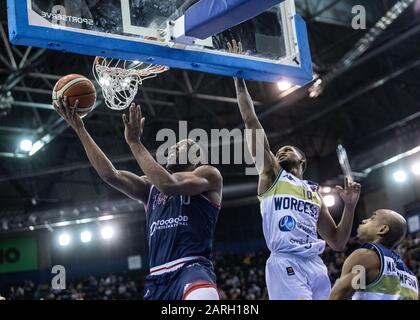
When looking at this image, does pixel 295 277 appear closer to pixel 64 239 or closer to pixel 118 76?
pixel 118 76

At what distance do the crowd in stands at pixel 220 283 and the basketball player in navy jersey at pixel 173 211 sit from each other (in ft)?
44.6

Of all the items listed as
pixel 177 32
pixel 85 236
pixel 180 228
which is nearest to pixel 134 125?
pixel 180 228

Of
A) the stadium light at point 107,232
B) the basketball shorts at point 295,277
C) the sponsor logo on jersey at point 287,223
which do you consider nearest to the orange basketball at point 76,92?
the sponsor logo on jersey at point 287,223

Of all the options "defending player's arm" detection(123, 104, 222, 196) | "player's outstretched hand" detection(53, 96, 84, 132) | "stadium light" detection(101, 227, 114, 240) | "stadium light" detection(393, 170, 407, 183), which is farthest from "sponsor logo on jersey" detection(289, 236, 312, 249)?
"stadium light" detection(101, 227, 114, 240)

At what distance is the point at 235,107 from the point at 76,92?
14.4m

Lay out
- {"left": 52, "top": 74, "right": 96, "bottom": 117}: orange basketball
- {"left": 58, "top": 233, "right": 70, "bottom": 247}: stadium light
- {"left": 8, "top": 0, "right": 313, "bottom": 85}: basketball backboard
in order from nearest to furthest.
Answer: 1. {"left": 8, "top": 0, "right": 313, "bottom": 85}: basketball backboard
2. {"left": 52, "top": 74, "right": 96, "bottom": 117}: orange basketball
3. {"left": 58, "top": 233, "right": 70, "bottom": 247}: stadium light

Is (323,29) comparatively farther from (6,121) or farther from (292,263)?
(292,263)

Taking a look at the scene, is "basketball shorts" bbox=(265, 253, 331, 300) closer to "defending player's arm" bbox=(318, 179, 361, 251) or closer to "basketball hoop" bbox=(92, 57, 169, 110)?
"defending player's arm" bbox=(318, 179, 361, 251)

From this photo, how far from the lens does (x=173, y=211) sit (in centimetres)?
435

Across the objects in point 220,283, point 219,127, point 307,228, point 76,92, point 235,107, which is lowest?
point 307,228

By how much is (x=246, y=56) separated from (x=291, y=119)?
49.0 feet

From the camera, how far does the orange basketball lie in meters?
4.52

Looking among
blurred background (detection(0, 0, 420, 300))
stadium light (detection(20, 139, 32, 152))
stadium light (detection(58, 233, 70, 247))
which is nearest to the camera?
blurred background (detection(0, 0, 420, 300))

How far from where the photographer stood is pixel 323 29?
15336mm
